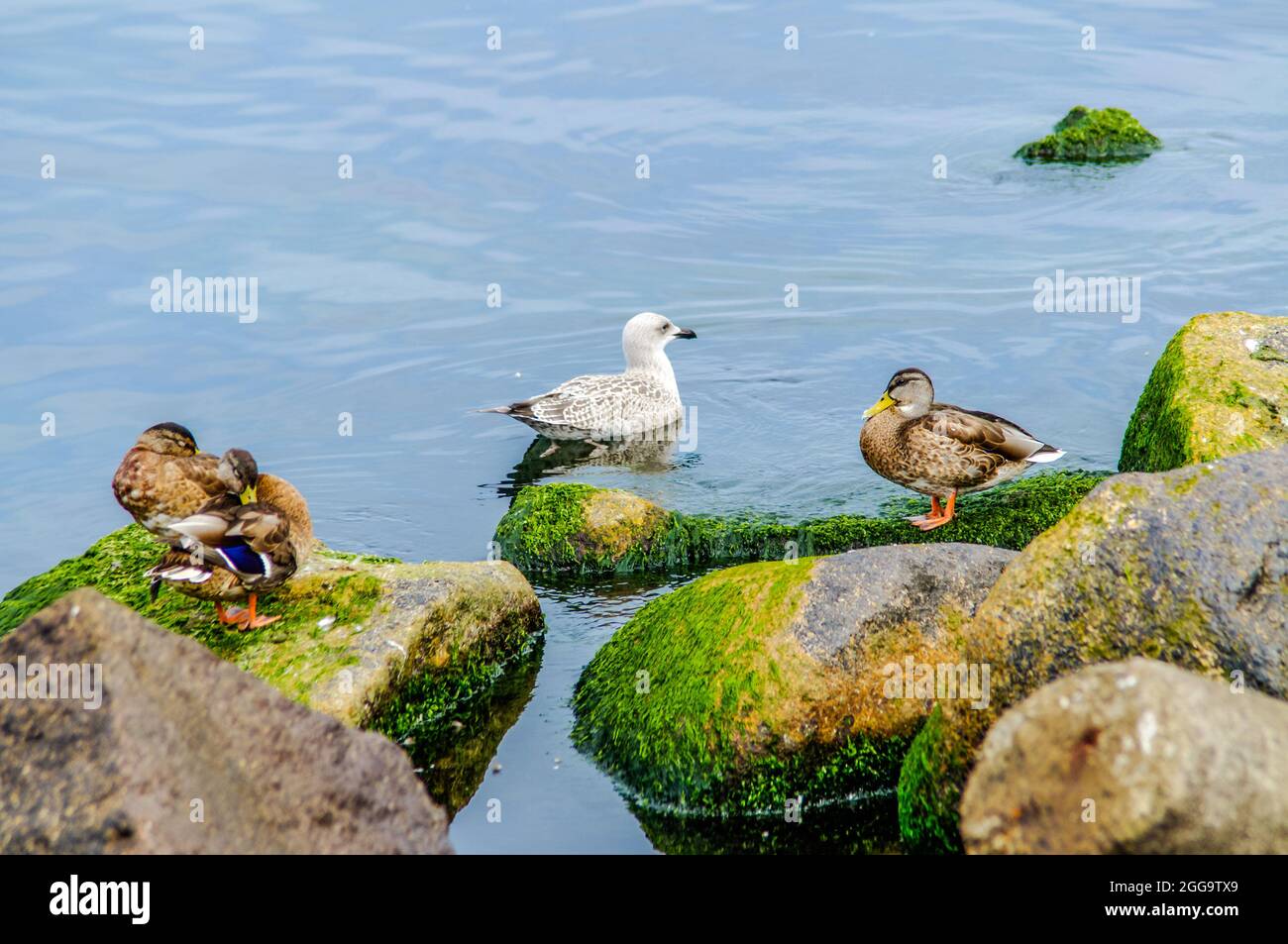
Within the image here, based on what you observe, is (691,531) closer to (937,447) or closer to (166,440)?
(937,447)

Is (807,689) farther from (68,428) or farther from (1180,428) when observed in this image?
(68,428)

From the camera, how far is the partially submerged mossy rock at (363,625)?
7043 millimetres

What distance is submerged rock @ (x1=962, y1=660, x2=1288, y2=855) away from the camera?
155 inches

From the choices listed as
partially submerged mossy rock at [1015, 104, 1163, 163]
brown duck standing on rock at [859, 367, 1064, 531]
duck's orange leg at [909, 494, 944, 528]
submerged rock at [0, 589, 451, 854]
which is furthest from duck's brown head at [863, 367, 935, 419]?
partially submerged mossy rock at [1015, 104, 1163, 163]

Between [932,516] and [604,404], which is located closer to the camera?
[932,516]

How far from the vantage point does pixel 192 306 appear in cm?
1463

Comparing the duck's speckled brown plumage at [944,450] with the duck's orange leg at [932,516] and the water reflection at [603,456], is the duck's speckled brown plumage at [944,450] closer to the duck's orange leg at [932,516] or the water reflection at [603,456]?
the duck's orange leg at [932,516]

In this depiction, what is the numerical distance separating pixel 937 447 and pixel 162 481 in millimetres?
4783

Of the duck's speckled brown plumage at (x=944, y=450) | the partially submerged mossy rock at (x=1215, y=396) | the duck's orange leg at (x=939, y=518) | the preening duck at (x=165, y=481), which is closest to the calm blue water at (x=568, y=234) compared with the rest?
the duck's orange leg at (x=939, y=518)

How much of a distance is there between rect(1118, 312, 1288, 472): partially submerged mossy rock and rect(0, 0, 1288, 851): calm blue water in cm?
175

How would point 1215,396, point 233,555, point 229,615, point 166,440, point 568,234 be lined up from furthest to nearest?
point 568,234 < point 1215,396 < point 166,440 < point 229,615 < point 233,555

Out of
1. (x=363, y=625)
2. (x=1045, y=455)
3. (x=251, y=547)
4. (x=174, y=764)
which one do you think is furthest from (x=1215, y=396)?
(x=174, y=764)

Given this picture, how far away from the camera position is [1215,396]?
8.30 metres

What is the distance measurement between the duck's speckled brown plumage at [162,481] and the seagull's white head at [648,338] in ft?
18.6
